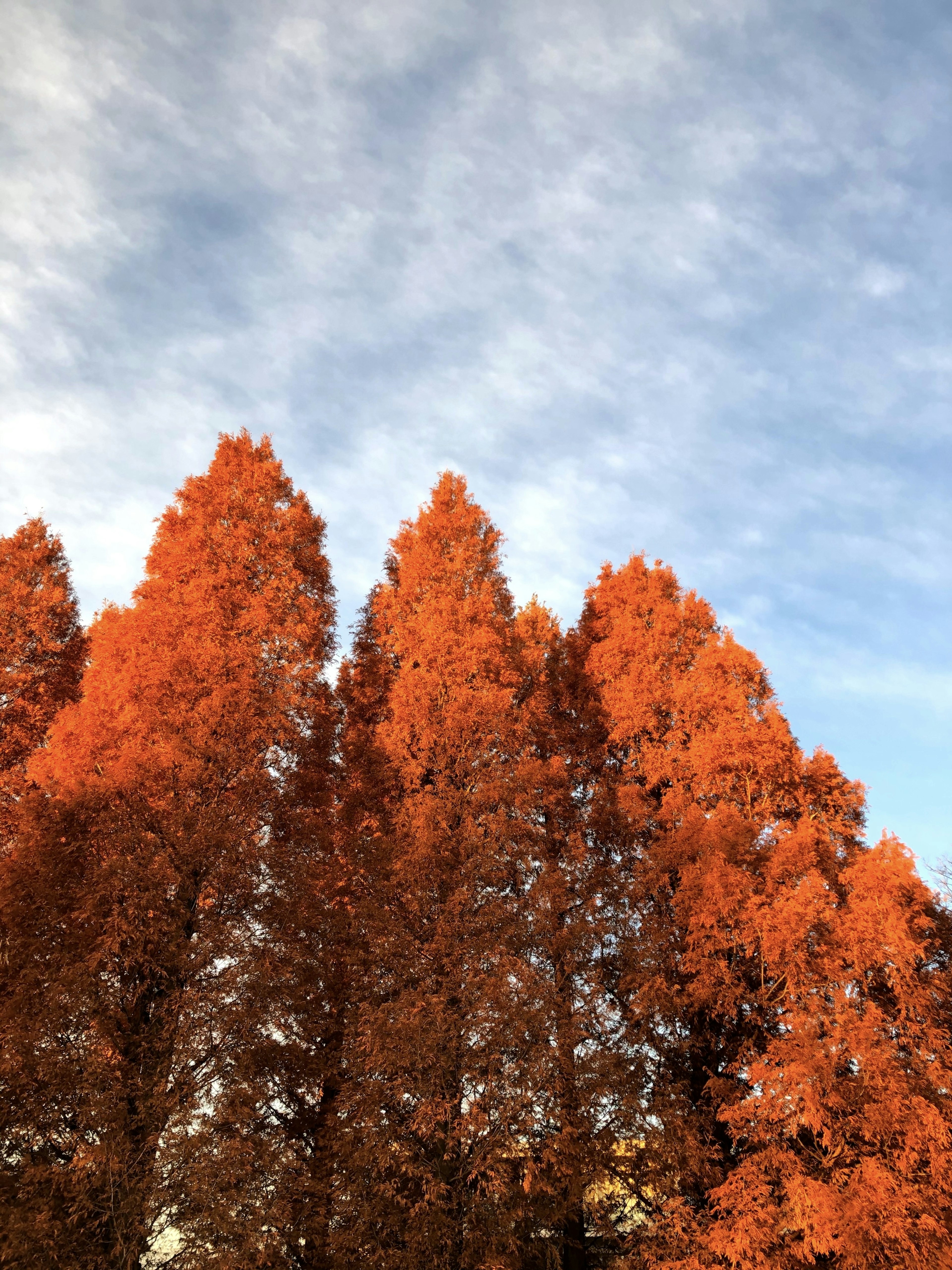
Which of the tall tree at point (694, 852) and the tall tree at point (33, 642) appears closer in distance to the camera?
the tall tree at point (694, 852)

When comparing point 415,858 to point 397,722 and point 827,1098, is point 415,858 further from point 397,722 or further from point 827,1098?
point 827,1098

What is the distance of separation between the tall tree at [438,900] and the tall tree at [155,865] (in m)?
1.96

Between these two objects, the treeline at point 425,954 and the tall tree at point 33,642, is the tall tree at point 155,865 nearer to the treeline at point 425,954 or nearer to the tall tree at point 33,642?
the treeline at point 425,954

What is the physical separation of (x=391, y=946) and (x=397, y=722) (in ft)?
14.3

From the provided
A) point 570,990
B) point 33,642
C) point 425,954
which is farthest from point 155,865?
point 33,642

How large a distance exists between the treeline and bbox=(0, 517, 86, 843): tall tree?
4.8 inches

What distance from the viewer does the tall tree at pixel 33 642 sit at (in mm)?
17688

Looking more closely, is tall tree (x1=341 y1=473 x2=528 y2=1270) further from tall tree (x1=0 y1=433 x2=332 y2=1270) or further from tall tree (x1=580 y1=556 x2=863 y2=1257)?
tall tree (x1=580 y1=556 x2=863 y2=1257)

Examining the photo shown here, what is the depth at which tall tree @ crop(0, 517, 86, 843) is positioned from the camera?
58.0 feet

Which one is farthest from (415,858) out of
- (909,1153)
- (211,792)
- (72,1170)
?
(909,1153)

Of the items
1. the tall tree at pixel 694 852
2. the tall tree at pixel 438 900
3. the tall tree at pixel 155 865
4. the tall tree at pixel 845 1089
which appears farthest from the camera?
the tall tree at pixel 694 852

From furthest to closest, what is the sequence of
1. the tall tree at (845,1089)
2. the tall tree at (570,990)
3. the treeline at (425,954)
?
1. the tall tree at (570,990)
2. the tall tree at (845,1089)
3. the treeline at (425,954)

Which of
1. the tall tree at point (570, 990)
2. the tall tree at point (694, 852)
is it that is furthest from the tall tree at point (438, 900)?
the tall tree at point (694, 852)

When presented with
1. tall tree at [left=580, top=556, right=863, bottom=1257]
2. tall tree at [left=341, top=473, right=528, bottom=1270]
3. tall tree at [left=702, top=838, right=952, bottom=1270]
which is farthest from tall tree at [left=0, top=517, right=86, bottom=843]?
tall tree at [left=702, top=838, right=952, bottom=1270]
